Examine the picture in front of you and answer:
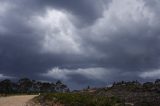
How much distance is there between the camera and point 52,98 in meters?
42.8

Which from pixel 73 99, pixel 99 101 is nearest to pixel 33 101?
pixel 73 99

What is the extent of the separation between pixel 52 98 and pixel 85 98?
3.65 meters

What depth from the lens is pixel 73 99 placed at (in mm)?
41438

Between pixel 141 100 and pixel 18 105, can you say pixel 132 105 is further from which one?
pixel 18 105

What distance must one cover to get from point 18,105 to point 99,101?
8.21 meters

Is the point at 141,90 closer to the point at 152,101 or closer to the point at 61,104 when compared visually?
the point at 152,101

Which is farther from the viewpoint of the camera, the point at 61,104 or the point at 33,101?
the point at 33,101

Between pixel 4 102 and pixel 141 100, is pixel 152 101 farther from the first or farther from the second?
pixel 4 102

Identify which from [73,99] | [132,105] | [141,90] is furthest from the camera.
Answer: [141,90]

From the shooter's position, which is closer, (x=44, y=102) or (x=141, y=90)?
(x=44, y=102)

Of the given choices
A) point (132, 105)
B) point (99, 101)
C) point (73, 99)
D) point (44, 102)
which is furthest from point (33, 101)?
point (132, 105)

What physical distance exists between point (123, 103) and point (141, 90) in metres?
17.5

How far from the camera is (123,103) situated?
129 feet

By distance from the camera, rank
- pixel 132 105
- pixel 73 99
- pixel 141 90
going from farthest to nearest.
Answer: pixel 141 90, pixel 73 99, pixel 132 105
